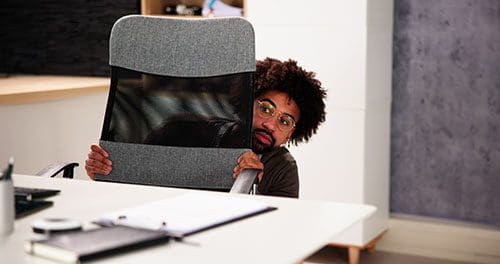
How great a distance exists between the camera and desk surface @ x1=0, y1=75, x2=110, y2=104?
391 cm

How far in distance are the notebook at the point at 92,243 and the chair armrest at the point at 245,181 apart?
2.27 ft

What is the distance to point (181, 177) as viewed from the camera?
105 inches

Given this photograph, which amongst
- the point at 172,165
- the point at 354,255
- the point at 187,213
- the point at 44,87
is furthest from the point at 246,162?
the point at 44,87

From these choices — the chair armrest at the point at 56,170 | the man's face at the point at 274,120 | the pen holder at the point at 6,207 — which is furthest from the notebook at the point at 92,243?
the man's face at the point at 274,120

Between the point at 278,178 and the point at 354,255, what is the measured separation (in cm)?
135

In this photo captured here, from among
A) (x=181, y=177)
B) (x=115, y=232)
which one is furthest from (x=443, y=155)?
(x=115, y=232)

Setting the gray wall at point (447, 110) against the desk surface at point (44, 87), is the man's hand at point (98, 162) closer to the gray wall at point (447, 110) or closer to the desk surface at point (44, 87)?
the desk surface at point (44, 87)

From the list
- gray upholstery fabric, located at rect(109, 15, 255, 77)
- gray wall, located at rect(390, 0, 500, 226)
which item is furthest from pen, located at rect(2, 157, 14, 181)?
gray wall, located at rect(390, 0, 500, 226)

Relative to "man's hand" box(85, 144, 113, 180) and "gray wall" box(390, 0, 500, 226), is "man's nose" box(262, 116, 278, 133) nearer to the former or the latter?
"man's hand" box(85, 144, 113, 180)

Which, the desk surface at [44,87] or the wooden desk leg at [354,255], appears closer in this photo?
the desk surface at [44,87]

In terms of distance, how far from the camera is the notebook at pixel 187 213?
5.44 feet

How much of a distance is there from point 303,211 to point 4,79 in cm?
361

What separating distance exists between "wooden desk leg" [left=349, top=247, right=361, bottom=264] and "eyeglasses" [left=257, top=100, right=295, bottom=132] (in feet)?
4.19

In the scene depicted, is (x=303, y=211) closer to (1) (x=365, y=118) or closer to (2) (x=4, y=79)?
(1) (x=365, y=118)
